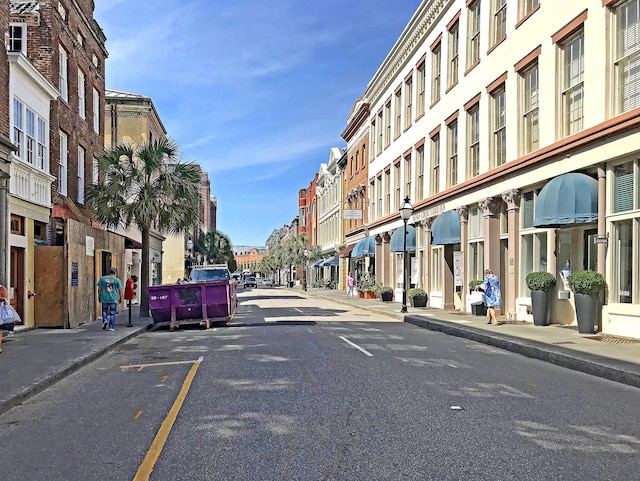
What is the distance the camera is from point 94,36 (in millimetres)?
26266

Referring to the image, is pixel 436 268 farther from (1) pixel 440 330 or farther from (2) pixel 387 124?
(2) pixel 387 124

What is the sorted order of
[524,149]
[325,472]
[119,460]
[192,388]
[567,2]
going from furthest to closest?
[524,149] → [567,2] → [192,388] → [119,460] → [325,472]

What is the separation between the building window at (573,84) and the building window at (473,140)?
6344mm

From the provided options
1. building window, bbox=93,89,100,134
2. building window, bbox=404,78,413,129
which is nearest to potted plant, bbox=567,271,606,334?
building window, bbox=404,78,413,129

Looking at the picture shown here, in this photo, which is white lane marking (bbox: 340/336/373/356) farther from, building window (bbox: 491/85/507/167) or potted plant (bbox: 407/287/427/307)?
potted plant (bbox: 407/287/427/307)

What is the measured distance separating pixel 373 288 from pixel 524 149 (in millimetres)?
20615

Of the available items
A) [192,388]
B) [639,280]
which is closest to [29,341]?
[192,388]

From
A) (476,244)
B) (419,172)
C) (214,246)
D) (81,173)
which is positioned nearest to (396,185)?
(419,172)

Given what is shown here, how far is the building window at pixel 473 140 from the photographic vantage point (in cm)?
2381

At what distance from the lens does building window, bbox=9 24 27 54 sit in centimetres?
2011

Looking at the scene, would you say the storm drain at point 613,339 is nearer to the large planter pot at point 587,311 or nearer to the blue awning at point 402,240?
the large planter pot at point 587,311

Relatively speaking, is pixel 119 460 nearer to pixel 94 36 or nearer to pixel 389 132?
pixel 94 36

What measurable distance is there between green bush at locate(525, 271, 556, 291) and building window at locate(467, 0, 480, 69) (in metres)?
9.77

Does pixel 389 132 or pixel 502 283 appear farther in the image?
pixel 389 132
